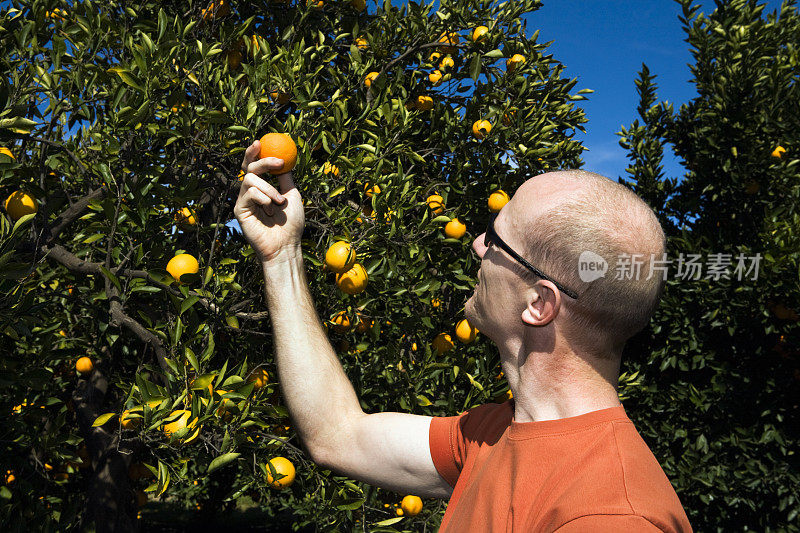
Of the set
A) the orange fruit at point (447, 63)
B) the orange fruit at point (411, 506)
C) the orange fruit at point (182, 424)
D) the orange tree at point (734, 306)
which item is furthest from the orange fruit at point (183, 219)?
the orange tree at point (734, 306)

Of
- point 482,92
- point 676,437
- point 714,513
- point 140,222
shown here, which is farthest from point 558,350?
point 714,513

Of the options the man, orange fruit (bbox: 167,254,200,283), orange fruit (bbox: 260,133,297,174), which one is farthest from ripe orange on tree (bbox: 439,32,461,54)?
the man

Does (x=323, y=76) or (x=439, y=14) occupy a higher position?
(x=439, y=14)

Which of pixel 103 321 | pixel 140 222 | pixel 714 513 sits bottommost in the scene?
pixel 714 513

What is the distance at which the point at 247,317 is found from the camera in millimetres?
2475

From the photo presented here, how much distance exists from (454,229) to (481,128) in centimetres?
73

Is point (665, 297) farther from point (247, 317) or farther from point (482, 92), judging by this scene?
point (247, 317)

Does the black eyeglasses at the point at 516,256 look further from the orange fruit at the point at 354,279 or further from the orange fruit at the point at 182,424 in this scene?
the orange fruit at the point at 182,424

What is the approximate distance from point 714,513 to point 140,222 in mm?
5620

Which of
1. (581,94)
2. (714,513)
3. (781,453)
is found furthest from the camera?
(714,513)

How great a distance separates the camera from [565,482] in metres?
1.19

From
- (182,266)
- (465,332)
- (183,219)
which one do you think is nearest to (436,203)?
(465,332)

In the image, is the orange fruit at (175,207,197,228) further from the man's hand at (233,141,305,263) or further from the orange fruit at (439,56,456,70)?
the orange fruit at (439,56,456,70)

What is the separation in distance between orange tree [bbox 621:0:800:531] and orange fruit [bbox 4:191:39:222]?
499cm
